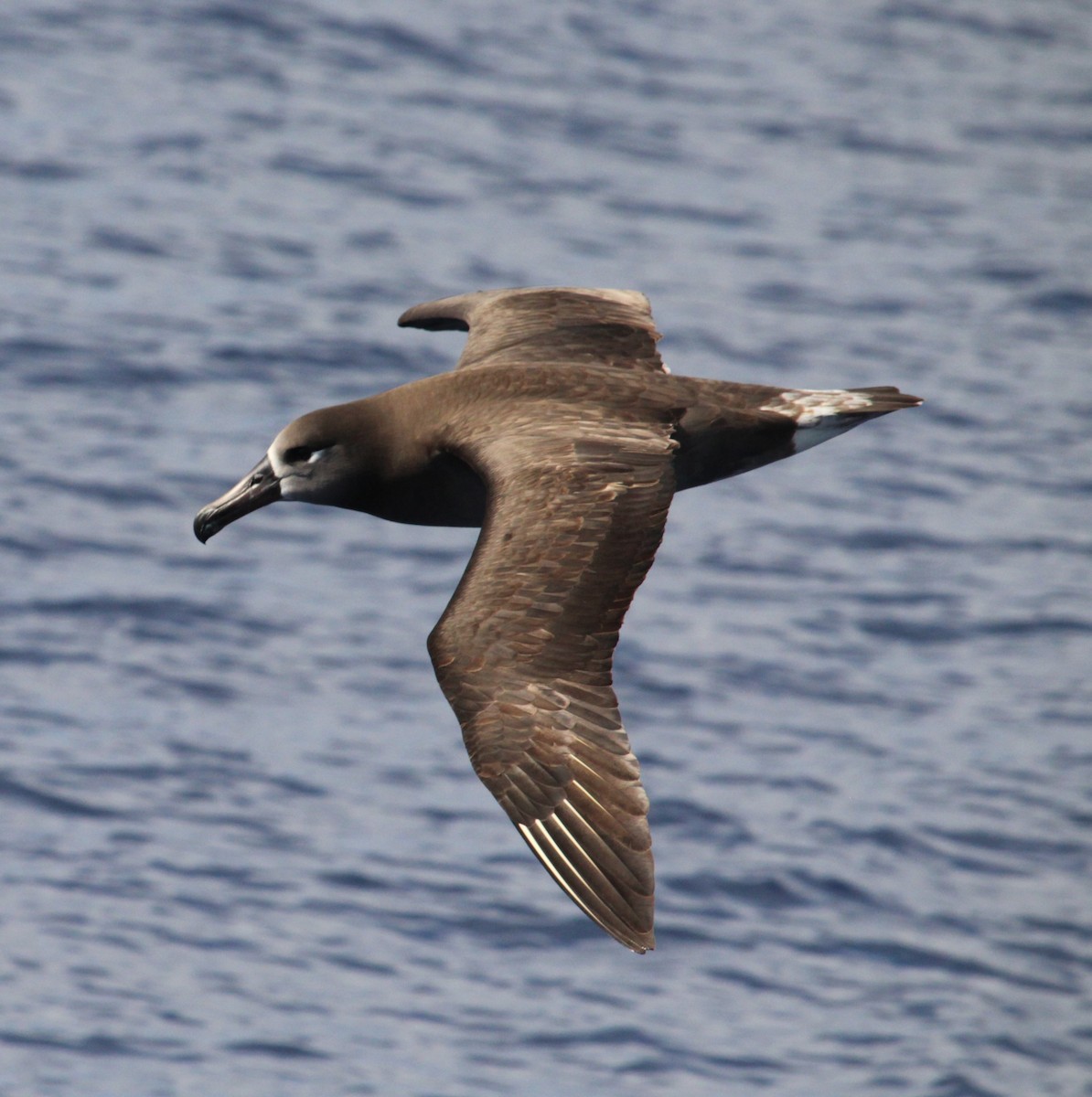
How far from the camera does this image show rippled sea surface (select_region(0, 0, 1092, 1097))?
50.9ft

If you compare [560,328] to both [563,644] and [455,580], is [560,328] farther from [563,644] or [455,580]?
[455,580]

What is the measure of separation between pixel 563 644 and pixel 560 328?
10.7 ft

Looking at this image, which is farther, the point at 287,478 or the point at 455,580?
the point at 455,580

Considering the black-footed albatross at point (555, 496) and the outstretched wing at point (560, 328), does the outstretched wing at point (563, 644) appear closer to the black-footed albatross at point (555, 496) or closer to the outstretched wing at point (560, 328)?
the black-footed albatross at point (555, 496)

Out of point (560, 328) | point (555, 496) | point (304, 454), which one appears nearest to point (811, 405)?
point (560, 328)

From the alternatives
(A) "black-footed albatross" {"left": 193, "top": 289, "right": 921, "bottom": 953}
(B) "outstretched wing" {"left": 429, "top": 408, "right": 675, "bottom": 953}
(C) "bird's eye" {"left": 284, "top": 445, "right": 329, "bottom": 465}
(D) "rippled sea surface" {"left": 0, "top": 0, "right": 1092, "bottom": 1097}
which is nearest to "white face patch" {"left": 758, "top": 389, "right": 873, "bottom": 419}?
(A) "black-footed albatross" {"left": 193, "top": 289, "right": 921, "bottom": 953}

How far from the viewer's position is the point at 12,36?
28719mm

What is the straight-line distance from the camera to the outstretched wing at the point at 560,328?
11.0 metres

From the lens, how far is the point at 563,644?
833cm

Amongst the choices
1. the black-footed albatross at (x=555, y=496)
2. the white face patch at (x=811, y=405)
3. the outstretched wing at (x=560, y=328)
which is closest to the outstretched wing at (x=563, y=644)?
the black-footed albatross at (x=555, y=496)

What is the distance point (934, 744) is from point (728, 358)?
5.94 meters

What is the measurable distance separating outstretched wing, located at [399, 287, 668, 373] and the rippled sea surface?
558cm

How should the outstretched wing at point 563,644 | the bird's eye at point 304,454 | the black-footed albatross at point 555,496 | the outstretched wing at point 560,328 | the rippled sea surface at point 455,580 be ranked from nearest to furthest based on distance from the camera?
1. the outstretched wing at point 563,644
2. the black-footed albatross at point 555,496
3. the bird's eye at point 304,454
4. the outstretched wing at point 560,328
5. the rippled sea surface at point 455,580

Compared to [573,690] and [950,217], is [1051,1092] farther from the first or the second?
[950,217]
